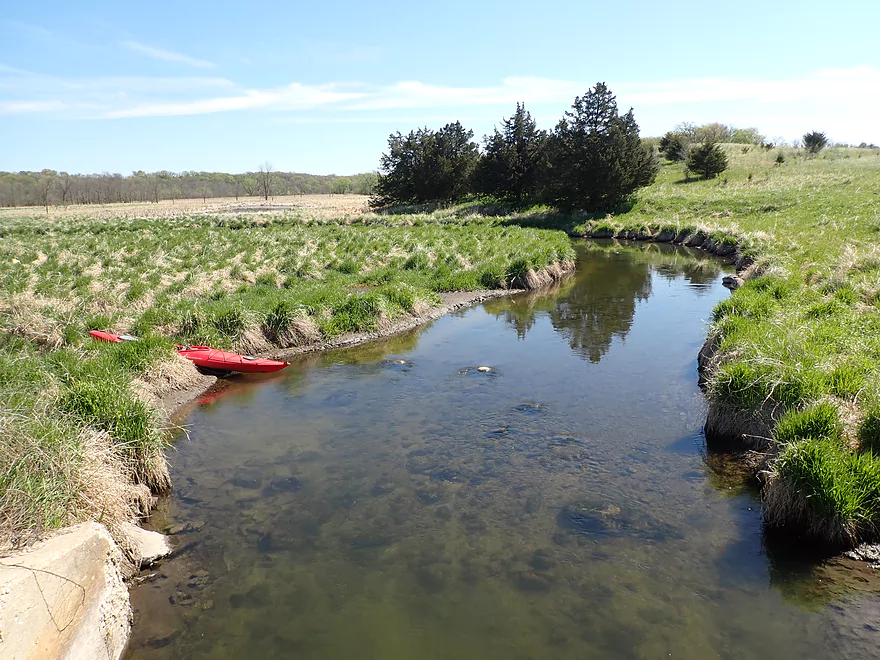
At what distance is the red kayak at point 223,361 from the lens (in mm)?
11492

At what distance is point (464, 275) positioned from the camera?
2064 centimetres

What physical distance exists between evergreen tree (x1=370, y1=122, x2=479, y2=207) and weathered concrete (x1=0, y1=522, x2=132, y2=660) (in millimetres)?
48482

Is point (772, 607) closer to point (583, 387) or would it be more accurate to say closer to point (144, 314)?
point (583, 387)

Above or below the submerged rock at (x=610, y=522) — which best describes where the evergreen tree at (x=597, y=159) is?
above

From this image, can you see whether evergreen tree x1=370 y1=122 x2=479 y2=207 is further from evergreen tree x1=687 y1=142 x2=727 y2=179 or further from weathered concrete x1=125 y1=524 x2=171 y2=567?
weathered concrete x1=125 y1=524 x2=171 y2=567

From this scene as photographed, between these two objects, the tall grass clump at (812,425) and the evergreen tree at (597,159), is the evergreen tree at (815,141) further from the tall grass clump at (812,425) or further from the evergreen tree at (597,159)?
the tall grass clump at (812,425)

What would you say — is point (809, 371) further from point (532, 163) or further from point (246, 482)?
point (532, 163)

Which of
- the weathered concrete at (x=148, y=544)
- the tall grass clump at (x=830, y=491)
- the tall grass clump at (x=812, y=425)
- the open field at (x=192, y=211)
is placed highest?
the open field at (x=192, y=211)

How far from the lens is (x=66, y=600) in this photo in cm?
453

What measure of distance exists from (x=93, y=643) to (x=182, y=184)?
15849 cm

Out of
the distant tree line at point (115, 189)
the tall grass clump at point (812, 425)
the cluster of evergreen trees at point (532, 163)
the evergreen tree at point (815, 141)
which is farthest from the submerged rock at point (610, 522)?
the distant tree line at point (115, 189)

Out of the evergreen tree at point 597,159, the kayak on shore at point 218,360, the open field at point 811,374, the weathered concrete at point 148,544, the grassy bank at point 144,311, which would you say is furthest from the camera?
the evergreen tree at point 597,159

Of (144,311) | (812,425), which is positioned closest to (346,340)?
(144,311)

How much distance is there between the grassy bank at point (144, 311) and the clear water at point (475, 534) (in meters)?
1.20
